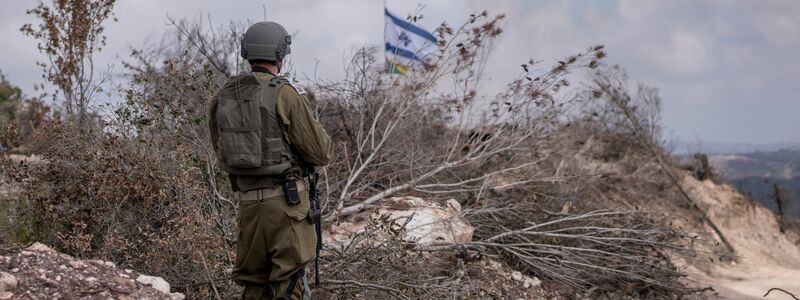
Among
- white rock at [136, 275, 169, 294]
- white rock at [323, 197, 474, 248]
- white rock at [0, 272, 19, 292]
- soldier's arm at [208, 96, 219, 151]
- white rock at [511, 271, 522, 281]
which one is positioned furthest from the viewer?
white rock at [511, 271, 522, 281]

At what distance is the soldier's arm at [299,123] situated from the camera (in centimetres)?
375

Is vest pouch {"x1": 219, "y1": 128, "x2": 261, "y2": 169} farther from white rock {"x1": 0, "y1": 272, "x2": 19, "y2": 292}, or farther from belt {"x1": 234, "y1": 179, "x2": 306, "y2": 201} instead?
white rock {"x1": 0, "y1": 272, "x2": 19, "y2": 292}

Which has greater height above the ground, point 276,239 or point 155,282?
point 276,239

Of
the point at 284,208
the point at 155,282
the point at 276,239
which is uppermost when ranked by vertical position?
the point at 284,208

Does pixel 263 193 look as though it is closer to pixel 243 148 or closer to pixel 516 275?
pixel 243 148

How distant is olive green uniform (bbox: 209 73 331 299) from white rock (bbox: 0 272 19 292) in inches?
52.5

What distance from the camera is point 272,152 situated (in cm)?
376

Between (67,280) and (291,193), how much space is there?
156 cm

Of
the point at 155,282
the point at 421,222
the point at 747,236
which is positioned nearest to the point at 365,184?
the point at 421,222

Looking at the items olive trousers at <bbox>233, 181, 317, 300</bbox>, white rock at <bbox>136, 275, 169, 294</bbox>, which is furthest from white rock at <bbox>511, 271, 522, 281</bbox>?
white rock at <bbox>136, 275, 169, 294</bbox>

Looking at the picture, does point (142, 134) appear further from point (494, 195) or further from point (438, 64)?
point (494, 195)

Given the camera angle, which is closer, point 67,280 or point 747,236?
point 67,280

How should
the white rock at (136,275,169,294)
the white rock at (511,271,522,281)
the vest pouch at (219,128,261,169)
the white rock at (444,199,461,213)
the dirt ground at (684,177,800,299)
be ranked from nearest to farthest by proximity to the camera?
the vest pouch at (219,128,261,169), the white rock at (136,275,169,294), the white rock at (511,271,522,281), the white rock at (444,199,461,213), the dirt ground at (684,177,800,299)

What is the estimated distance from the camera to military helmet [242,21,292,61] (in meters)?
3.79
